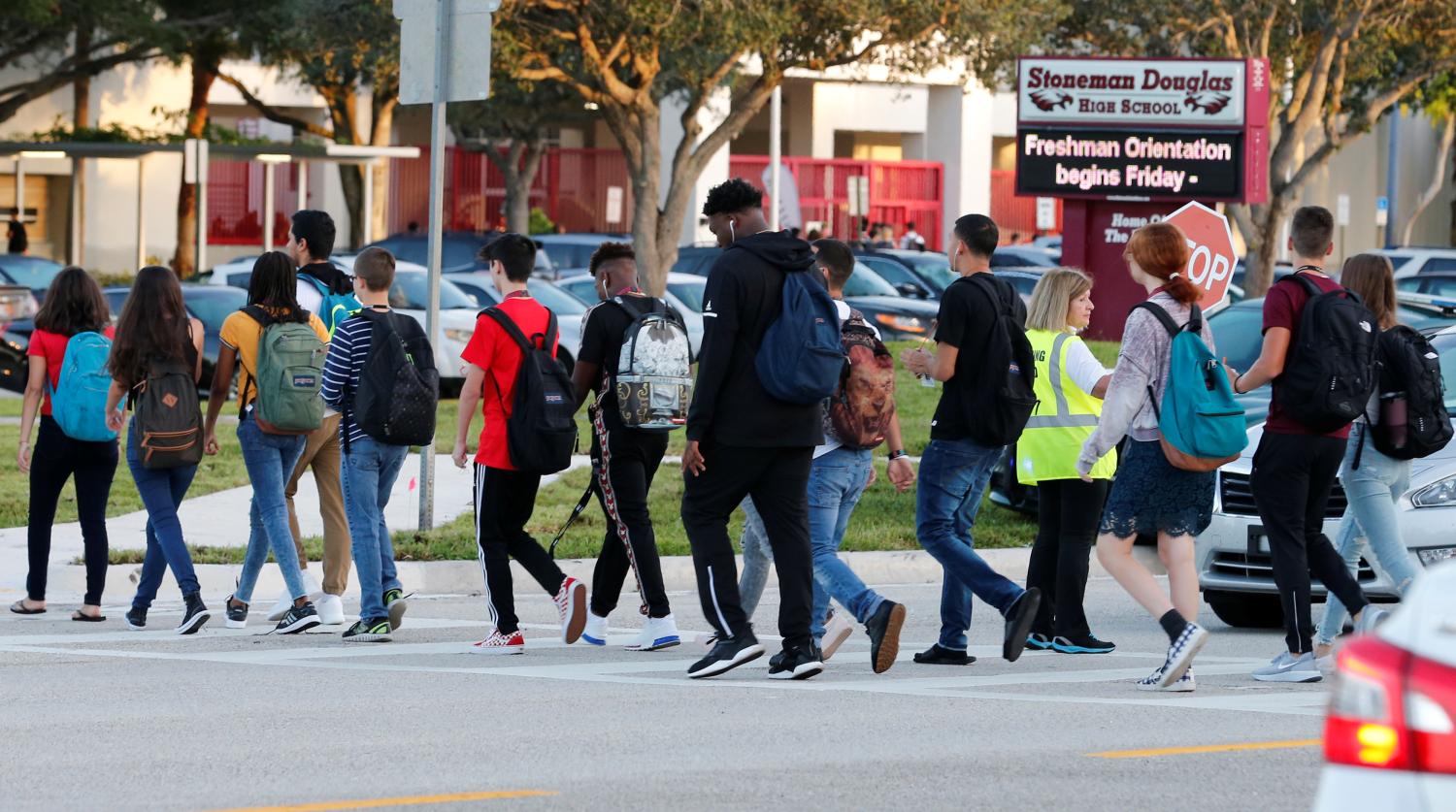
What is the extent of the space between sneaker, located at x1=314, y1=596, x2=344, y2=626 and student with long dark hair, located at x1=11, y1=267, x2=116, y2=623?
1210 mm

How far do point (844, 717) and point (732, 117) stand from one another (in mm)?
23867

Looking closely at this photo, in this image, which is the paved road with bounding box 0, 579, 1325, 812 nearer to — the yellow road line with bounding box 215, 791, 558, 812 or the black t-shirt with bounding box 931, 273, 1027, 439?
the yellow road line with bounding box 215, 791, 558, 812

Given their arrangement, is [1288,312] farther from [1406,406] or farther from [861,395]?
[861,395]

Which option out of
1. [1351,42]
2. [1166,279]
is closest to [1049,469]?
[1166,279]

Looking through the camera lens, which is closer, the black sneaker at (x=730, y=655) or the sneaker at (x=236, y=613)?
the black sneaker at (x=730, y=655)

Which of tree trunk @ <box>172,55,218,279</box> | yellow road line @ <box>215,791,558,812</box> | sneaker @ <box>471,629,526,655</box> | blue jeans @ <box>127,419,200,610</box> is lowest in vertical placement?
sneaker @ <box>471,629,526,655</box>

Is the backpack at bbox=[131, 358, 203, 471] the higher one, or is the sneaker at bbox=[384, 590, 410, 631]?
the backpack at bbox=[131, 358, 203, 471]

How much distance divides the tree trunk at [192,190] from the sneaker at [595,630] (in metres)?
36.4

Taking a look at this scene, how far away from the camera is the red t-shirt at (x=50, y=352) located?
10.8 meters

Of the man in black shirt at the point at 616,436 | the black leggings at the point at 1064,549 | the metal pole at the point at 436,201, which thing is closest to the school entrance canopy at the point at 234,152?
the metal pole at the point at 436,201

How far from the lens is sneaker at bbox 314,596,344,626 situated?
10508 mm

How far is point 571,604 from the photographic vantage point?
9680mm

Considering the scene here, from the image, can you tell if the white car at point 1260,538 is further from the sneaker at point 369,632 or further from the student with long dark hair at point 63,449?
the student with long dark hair at point 63,449

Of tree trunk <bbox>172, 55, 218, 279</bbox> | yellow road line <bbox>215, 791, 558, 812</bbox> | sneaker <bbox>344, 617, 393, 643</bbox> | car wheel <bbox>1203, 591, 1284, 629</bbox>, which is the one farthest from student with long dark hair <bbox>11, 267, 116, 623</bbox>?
tree trunk <bbox>172, 55, 218, 279</bbox>
